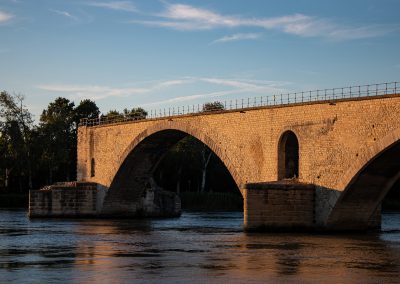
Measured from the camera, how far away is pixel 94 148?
243 feet

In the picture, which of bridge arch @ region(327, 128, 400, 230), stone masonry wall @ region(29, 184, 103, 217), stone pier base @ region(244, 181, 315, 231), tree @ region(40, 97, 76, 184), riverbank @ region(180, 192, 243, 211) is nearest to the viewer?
bridge arch @ region(327, 128, 400, 230)

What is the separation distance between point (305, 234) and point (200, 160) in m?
53.5

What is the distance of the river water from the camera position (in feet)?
92.9

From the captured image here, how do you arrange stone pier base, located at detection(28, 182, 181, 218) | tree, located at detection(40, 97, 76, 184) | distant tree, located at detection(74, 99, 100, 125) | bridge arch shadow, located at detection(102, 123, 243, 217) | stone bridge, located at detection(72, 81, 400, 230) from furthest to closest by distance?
distant tree, located at detection(74, 99, 100, 125)
tree, located at detection(40, 97, 76, 184)
stone pier base, located at detection(28, 182, 181, 218)
bridge arch shadow, located at detection(102, 123, 243, 217)
stone bridge, located at detection(72, 81, 400, 230)

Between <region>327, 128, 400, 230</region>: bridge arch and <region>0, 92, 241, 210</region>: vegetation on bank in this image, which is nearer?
<region>327, 128, 400, 230</region>: bridge arch

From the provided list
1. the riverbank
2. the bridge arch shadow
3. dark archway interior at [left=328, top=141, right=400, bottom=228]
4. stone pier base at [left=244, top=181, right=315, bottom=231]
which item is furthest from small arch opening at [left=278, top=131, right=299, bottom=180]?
the riverbank

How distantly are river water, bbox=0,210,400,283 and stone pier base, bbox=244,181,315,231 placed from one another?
136 centimetres

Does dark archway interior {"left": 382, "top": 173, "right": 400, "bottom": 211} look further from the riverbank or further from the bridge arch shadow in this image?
the bridge arch shadow

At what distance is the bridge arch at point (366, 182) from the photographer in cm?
4362

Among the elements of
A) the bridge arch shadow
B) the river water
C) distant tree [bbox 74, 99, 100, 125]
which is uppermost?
distant tree [bbox 74, 99, 100, 125]

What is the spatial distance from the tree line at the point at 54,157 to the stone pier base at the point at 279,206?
4265 cm

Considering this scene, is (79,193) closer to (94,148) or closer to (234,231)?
(94,148)

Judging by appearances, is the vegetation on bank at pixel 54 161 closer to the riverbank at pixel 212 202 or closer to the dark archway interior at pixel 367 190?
the riverbank at pixel 212 202

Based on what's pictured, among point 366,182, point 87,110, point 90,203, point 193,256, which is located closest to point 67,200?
point 90,203
